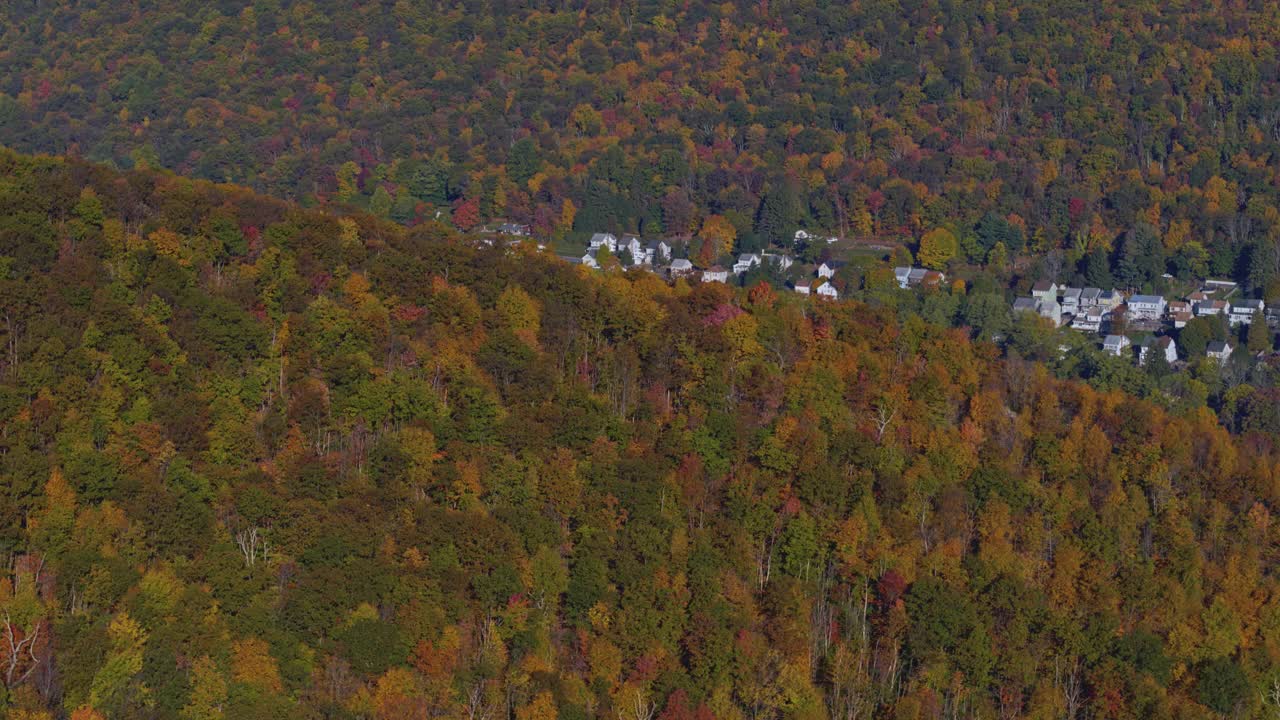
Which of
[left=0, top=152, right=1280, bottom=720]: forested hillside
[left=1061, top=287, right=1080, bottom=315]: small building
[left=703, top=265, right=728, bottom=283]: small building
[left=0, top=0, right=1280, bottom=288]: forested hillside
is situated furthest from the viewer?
[left=0, top=0, right=1280, bottom=288]: forested hillside

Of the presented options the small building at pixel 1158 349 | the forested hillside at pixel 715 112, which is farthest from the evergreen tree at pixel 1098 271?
the small building at pixel 1158 349

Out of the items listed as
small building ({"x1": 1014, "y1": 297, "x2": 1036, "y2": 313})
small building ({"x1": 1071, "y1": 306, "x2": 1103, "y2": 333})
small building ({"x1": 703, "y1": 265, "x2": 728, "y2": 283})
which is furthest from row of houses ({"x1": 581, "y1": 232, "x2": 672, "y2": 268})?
small building ({"x1": 1071, "y1": 306, "x2": 1103, "y2": 333})

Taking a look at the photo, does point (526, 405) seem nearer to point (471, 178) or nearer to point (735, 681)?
point (735, 681)

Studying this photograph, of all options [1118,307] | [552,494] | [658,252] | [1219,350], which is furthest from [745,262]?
[552,494]

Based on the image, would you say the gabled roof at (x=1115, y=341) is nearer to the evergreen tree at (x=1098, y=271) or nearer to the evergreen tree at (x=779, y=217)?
the evergreen tree at (x=1098, y=271)

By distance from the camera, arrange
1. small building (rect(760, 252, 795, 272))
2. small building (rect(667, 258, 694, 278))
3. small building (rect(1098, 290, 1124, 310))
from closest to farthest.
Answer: small building (rect(1098, 290, 1124, 310)) → small building (rect(667, 258, 694, 278)) → small building (rect(760, 252, 795, 272))

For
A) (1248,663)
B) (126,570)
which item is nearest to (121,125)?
(126,570)

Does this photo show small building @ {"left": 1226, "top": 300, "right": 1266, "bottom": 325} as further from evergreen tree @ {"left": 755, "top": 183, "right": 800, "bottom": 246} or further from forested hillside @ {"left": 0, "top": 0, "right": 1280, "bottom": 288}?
evergreen tree @ {"left": 755, "top": 183, "right": 800, "bottom": 246}

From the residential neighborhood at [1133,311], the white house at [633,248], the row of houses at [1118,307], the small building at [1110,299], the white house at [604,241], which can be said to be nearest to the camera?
the residential neighborhood at [1133,311]
